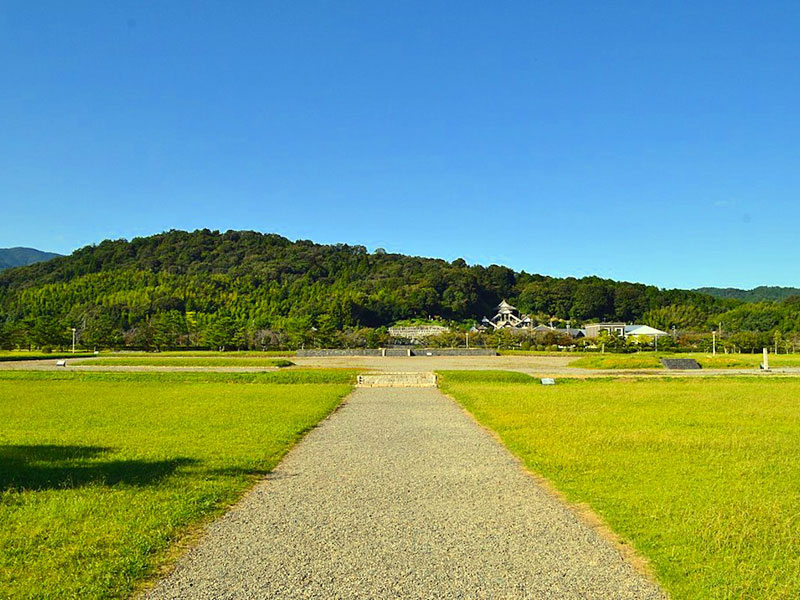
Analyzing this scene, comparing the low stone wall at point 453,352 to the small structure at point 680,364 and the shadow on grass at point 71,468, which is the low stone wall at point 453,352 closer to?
the small structure at point 680,364

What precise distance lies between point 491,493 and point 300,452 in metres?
3.96

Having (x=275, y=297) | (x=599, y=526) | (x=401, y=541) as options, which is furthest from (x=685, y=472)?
(x=275, y=297)

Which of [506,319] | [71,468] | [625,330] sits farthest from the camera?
[506,319]

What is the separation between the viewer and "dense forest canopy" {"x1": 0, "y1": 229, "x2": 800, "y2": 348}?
66125 mm

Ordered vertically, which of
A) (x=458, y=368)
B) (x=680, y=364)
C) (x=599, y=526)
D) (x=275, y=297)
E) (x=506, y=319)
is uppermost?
(x=275, y=297)

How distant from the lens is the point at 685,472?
27.4 ft

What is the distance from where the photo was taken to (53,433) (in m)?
12.1

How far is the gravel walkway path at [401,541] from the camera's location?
4422mm

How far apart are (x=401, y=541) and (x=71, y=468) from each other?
5.28 meters

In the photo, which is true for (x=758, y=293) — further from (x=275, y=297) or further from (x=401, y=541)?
(x=401, y=541)

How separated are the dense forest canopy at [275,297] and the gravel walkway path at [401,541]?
177 feet

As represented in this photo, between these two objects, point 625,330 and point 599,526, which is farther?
point 625,330

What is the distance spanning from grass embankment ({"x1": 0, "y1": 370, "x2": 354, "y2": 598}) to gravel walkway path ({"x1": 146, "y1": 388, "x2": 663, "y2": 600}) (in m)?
0.44

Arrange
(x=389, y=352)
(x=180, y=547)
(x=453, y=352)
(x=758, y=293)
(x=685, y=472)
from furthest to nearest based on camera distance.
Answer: (x=758, y=293)
(x=453, y=352)
(x=389, y=352)
(x=685, y=472)
(x=180, y=547)
